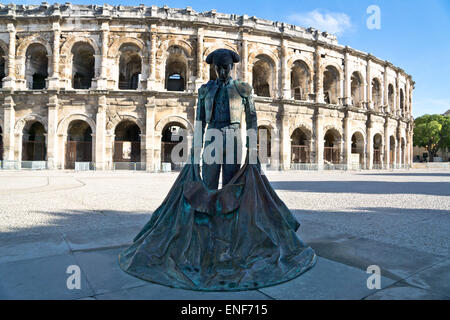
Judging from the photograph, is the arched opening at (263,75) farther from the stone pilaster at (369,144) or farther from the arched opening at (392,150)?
the arched opening at (392,150)

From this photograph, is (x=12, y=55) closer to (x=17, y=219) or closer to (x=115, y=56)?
(x=115, y=56)

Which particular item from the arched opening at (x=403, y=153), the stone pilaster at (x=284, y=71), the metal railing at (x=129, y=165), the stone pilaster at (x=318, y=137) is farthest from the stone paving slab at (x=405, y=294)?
the arched opening at (x=403, y=153)

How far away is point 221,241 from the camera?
8.00 feet

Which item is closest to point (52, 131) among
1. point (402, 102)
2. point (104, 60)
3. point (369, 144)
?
point (104, 60)

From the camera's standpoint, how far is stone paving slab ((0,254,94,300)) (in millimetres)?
1915

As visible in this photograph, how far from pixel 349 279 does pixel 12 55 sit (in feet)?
77.9

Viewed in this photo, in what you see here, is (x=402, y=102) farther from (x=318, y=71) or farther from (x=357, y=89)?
(x=318, y=71)

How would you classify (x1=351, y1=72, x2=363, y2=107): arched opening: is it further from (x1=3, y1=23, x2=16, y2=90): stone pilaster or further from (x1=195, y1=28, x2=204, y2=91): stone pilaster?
(x1=3, y1=23, x2=16, y2=90): stone pilaster

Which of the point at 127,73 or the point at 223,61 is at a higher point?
the point at 127,73

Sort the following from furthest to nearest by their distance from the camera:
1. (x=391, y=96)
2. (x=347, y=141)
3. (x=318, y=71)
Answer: (x=391, y=96) < (x=347, y=141) < (x=318, y=71)

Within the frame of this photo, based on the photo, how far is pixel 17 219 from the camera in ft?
14.4

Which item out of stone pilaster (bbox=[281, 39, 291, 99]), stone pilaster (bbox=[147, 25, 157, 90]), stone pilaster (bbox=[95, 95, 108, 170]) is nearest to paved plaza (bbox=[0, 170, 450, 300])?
stone pilaster (bbox=[95, 95, 108, 170])

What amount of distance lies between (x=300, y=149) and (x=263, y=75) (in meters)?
6.93

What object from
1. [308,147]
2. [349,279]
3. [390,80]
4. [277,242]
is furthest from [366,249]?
[390,80]
